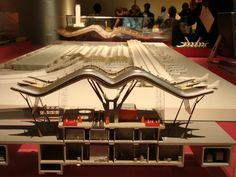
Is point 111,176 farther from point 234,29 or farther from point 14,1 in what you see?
point 14,1

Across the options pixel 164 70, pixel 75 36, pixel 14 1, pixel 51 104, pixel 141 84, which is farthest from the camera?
pixel 75 36

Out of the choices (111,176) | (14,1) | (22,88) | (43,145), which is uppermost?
(14,1)

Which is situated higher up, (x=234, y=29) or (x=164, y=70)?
(x=234, y=29)

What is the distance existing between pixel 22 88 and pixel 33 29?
5088 millimetres

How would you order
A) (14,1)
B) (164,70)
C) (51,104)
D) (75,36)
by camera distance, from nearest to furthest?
1. (51,104)
2. (164,70)
3. (14,1)
4. (75,36)

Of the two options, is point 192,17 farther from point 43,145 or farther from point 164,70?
point 43,145

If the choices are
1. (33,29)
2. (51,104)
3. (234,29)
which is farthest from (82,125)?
(33,29)

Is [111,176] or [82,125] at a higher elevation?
[82,125]

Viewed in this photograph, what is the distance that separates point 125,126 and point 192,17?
5.45 meters

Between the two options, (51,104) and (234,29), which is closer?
(51,104)

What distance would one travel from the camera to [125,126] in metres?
1.38

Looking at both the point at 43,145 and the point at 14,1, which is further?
the point at 14,1

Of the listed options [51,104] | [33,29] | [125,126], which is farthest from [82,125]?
[33,29]

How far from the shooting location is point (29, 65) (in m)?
3.15
